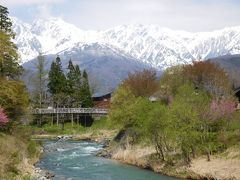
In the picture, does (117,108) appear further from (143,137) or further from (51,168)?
(51,168)

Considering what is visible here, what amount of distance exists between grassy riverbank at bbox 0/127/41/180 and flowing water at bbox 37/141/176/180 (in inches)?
89.0

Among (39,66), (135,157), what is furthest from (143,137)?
(39,66)

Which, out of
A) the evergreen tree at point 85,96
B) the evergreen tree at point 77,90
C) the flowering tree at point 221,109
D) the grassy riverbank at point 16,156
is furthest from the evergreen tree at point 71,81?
the flowering tree at point 221,109

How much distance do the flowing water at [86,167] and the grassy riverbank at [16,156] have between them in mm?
2260

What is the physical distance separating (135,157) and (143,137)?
9.58 ft

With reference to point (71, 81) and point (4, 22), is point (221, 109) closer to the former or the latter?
point (4, 22)

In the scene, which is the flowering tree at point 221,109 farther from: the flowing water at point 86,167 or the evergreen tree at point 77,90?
the evergreen tree at point 77,90

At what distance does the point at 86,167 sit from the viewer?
164ft

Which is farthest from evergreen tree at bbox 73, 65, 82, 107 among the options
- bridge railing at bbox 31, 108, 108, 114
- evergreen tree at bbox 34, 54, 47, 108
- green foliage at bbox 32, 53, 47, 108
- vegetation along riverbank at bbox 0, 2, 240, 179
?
vegetation along riverbank at bbox 0, 2, 240, 179

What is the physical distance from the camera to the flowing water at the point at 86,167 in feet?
143

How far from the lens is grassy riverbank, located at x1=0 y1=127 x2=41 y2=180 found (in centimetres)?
3409

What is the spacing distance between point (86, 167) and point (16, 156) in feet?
39.9

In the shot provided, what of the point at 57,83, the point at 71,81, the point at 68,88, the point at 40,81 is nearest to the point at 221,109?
the point at 57,83

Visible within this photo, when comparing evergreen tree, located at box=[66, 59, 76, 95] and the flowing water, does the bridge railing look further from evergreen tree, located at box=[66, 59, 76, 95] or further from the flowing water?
the flowing water
